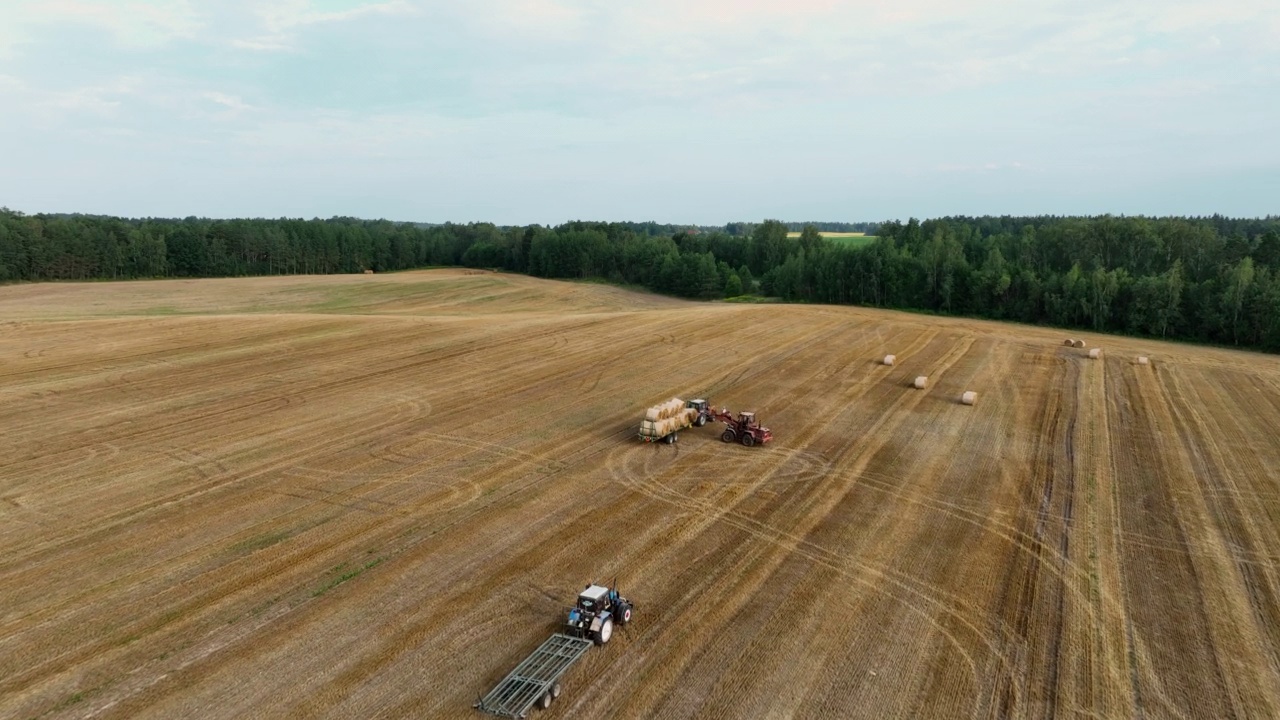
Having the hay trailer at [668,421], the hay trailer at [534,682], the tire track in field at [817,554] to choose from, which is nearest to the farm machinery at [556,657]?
the hay trailer at [534,682]

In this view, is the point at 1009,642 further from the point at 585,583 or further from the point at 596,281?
the point at 596,281

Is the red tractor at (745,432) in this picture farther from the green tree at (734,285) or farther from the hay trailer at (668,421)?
the green tree at (734,285)

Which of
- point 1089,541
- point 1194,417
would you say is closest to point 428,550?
point 1089,541

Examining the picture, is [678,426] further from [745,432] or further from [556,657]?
[556,657]

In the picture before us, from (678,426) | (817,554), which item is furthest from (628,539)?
(678,426)

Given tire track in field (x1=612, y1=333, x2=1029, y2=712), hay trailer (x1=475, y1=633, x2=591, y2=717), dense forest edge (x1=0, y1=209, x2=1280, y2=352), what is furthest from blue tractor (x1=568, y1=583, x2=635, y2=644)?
dense forest edge (x1=0, y1=209, x2=1280, y2=352)

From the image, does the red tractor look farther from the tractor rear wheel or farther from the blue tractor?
the tractor rear wheel
